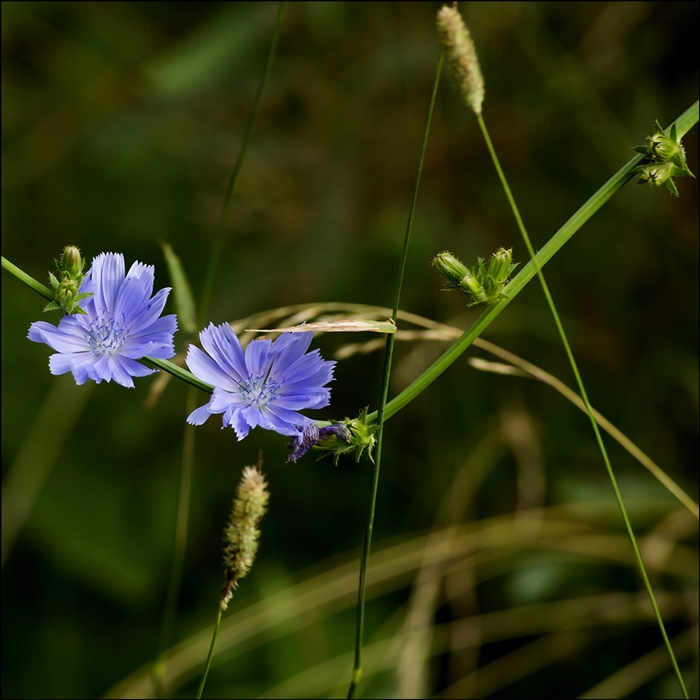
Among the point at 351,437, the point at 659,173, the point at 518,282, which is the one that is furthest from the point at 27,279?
the point at 659,173

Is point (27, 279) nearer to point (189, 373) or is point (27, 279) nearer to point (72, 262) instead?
point (72, 262)

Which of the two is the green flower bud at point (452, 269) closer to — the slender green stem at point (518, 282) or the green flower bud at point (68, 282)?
the slender green stem at point (518, 282)

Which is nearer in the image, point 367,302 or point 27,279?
point 27,279

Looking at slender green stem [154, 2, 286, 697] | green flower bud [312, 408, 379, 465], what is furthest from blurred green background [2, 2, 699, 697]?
green flower bud [312, 408, 379, 465]

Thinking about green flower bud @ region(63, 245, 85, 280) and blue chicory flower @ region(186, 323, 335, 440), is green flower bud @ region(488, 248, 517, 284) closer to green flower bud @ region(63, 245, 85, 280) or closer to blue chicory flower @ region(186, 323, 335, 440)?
blue chicory flower @ region(186, 323, 335, 440)

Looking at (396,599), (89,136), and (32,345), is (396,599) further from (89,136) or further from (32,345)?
(89,136)

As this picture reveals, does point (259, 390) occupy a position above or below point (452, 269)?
below
